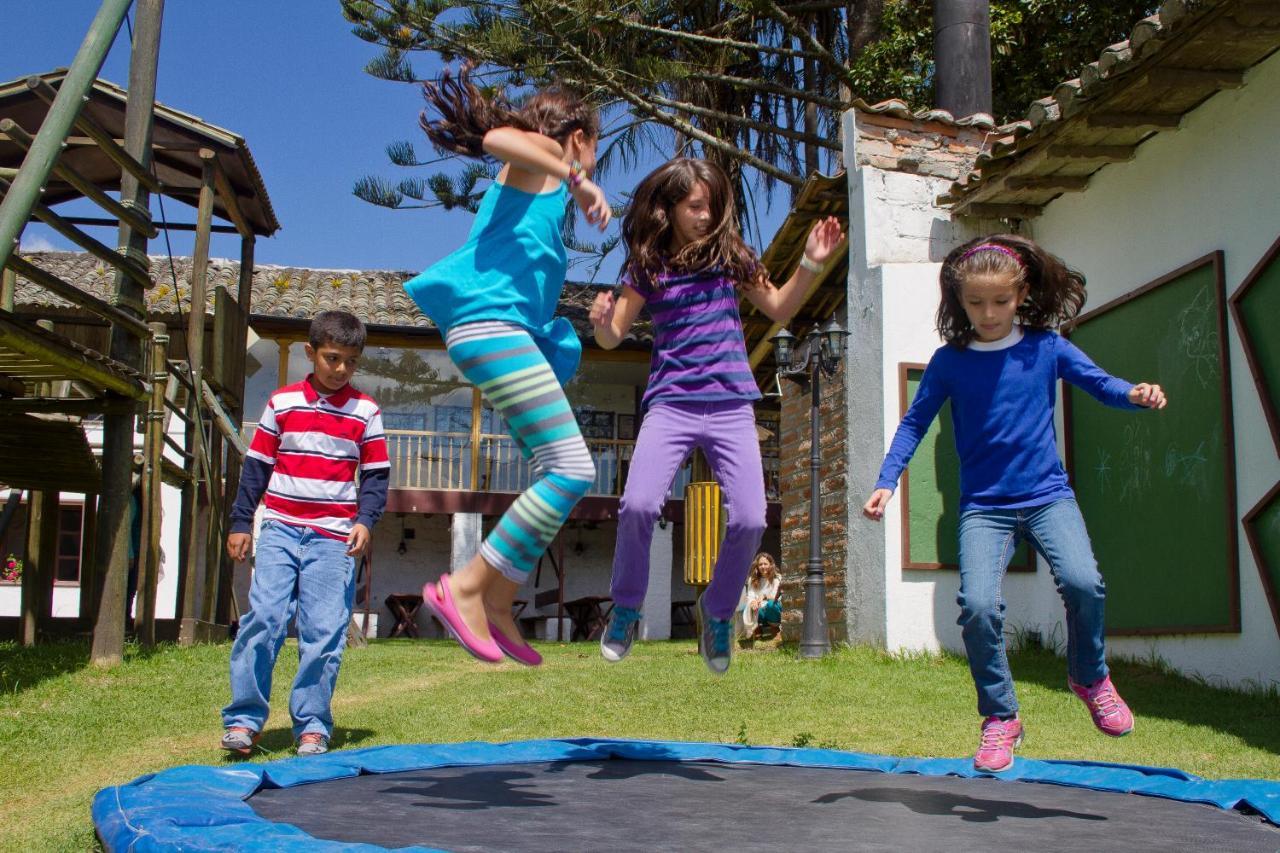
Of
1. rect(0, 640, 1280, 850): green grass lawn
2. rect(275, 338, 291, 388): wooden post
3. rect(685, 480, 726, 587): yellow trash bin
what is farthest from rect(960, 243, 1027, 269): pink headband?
rect(275, 338, 291, 388): wooden post

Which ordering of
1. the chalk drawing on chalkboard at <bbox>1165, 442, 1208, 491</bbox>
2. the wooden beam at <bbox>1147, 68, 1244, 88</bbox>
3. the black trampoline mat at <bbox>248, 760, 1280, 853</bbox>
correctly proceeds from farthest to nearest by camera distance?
the chalk drawing on chalkboard at <bbox>1165, 442, 1208, 491</bbox> < the wooden beam at <bbox>1147, 68, 1244, 88</bbox> < the black trampoline mat at <bbox>248, 760, 1280, 853</bbox>

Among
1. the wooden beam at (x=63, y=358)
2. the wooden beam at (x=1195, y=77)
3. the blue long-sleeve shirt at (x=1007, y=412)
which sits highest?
the wooden beam at (x=1195, y=77)

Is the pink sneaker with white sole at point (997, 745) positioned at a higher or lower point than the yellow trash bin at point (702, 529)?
lower

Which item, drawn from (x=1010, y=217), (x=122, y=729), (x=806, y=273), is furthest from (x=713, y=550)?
(x=806, y=273)

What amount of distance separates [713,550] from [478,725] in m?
6.83

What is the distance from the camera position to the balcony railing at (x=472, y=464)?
19.3m

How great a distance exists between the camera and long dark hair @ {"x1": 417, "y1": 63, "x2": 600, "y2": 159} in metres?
3.29

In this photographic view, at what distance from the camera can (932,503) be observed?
8.70 metres

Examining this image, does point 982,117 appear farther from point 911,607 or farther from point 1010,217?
point 911,607

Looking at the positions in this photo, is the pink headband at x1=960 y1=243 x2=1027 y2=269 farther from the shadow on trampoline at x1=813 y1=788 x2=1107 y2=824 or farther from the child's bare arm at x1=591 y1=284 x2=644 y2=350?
the shadow on trampoline at x1=813 y1=788 x2=1107 y2=824

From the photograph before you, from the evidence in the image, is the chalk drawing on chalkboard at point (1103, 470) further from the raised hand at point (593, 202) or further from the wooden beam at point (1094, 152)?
the raised hand at point (593, 202)

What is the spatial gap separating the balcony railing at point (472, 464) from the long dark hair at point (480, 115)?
625 inches

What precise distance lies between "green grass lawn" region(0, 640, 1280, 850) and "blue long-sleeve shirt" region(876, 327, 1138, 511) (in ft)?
6.66

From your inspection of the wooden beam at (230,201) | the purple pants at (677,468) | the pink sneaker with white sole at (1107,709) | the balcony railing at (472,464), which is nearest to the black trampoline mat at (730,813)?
the pink sneaker with white sole at (1107,709)
